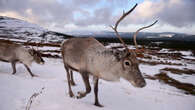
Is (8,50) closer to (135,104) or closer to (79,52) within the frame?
(79,52)

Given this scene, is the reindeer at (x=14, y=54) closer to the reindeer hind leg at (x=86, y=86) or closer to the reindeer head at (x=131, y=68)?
the reindeer hind leg at (x=86, y=86)

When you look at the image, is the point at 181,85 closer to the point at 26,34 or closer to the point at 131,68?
the point at 131,68

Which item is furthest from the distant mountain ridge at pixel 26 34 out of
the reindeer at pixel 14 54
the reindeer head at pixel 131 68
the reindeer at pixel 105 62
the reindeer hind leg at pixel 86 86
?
the reindeer head at pixel 131 68

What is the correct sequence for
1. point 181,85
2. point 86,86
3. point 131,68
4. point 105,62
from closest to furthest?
point 131,68 < point 105,62 < point 86,86 < point 181,85

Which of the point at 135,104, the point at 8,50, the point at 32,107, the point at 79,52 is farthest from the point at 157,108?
the point at 8,50

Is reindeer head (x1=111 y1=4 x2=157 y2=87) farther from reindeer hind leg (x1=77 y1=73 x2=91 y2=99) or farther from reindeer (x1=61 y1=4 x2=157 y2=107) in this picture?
reindeer hind leg (x1=77 y1=73 x2=91 y2=99)

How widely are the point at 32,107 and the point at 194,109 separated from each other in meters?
6.61

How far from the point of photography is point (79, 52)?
412 cm

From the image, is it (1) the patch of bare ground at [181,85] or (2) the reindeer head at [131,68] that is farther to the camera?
(1) the patch of bare ground at [181,85]

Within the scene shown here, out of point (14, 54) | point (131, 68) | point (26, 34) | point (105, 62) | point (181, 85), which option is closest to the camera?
point (131, 68)

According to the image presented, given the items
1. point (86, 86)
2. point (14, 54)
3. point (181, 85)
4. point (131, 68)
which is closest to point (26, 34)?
point (14, 54)

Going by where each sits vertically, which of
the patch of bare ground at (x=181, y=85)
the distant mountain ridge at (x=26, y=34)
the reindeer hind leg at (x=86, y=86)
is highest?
the distant mountain ridge at (x=26, y=34)

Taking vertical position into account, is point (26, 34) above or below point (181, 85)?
above

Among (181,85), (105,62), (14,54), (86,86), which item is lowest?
(181,85)
